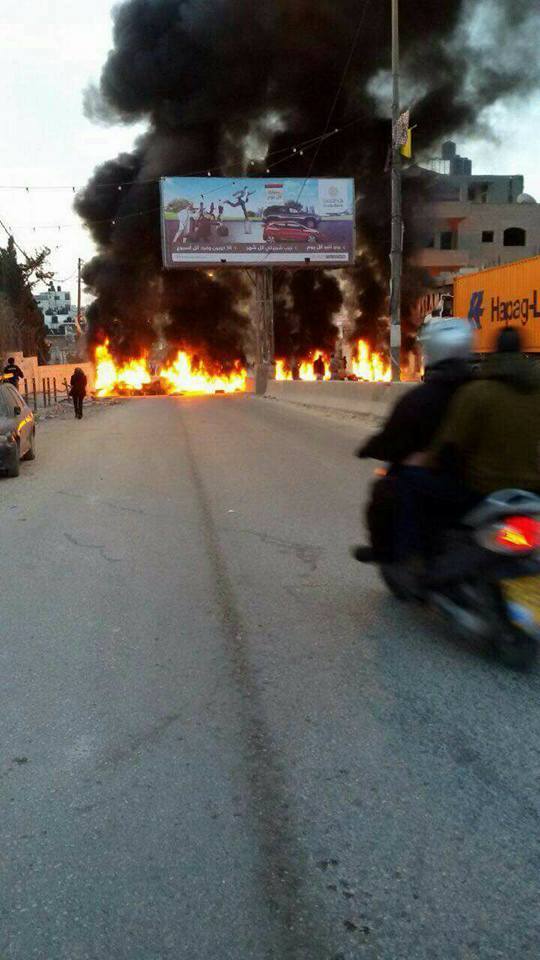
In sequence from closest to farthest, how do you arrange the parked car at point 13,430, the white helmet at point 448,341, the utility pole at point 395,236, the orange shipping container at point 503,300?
Answer: the white helmet at point 448,341 < the parked car at point 13,430 < the utility pole at point 395,236 < the orange shipping container at point 503,300

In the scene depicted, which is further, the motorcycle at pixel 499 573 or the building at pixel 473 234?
the building at pixel 473 234

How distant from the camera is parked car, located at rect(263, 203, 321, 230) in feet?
129

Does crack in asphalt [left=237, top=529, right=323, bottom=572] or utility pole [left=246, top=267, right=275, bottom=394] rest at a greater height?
utility pole [left=246, top=267, right=275, bottom=394]

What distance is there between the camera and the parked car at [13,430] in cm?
1071

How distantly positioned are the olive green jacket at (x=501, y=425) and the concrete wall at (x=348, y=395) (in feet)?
30.0

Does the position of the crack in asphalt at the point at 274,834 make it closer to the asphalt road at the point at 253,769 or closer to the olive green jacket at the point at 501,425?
the asphalt road at the point at 253,769

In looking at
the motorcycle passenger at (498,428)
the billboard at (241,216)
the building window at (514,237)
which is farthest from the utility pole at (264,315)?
the motorcycle passenger at (498,428)

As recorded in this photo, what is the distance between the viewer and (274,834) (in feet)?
8.34

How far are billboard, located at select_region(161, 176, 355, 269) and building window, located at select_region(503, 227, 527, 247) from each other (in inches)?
751

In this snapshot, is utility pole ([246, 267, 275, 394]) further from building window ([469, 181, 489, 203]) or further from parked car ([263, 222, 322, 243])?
building window ([469, 181, 489, 203])

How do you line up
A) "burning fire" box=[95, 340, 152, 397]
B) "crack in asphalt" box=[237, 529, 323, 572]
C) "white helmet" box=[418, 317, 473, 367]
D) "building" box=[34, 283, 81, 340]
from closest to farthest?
"white helmet" box=[418, 317, 473, 367]
"crack in asphalt" box=[237, 529, 323, 572]
"burning fire" box=[95, 340, 152, 397]
"building" box=[34, 283, 81, 340]

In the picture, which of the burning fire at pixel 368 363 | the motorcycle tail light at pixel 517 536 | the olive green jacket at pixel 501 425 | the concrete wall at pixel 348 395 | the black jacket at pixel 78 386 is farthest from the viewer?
the burning fire at pixel 368 363

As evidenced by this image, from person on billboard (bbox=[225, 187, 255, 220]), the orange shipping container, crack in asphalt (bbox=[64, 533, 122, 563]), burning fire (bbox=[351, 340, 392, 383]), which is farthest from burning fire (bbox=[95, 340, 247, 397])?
crack in asphalt (bbox=[64, 533, 122, 563])

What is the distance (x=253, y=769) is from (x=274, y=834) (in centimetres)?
42
